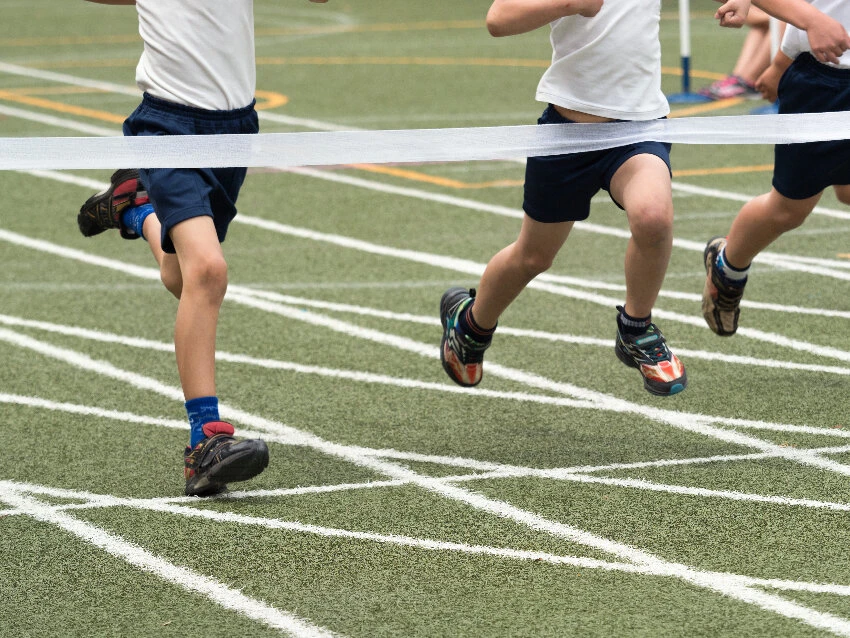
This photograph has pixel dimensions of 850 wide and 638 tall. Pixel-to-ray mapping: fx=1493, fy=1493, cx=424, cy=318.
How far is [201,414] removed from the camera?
5.07 metres

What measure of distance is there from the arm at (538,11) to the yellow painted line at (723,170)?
645 cm

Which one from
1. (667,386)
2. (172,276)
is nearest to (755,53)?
(667,386)

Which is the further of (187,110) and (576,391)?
(576,391)

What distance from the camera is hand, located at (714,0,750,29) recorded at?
16.9 ft

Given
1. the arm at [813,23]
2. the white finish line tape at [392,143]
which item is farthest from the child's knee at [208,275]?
the arm at [813,23]

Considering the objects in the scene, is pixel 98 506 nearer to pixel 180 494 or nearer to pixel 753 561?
pixel 180 494

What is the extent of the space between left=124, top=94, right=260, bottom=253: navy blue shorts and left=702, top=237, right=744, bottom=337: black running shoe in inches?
88.6

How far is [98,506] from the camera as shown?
16.7 feet

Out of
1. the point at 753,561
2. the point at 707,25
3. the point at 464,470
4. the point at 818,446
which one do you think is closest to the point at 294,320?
the point at 464,470

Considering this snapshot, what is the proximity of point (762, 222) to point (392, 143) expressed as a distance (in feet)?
5.84

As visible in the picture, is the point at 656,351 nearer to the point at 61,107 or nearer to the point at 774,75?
the point at 774,75

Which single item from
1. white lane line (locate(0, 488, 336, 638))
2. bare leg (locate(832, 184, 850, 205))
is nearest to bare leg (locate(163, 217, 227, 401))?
white lane line (locate(0, 488, 336, 638))

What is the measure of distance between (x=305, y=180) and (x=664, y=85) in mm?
5871

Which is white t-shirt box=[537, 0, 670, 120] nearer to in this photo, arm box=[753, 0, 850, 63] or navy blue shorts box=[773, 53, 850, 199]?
arm box=[753, 0, 850, 63]
